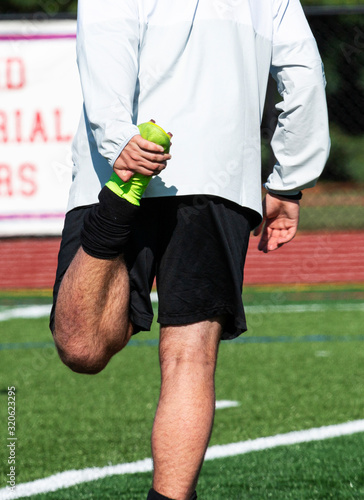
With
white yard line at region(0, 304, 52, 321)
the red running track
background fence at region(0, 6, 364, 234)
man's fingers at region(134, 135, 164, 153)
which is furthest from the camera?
background fence at region(0, 6, 364, 234)

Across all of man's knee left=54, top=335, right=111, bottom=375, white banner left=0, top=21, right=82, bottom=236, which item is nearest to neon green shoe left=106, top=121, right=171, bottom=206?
man's knee left=54, top=335, right=111, bottom=375

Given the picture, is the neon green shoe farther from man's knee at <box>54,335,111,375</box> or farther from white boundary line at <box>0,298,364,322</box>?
white boundary line at <box>0,298,364,322</box>

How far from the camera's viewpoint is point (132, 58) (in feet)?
6.48

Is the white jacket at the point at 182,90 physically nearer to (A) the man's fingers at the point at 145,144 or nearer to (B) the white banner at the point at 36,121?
(A) the man's fingers at the point at 145,144

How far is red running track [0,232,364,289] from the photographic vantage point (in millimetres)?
10688

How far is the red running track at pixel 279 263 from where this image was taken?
1069cm

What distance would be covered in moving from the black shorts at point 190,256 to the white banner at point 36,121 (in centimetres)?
439

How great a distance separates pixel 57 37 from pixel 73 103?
20.8 inches

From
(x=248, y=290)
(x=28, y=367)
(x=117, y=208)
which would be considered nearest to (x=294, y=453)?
(x=117, y=208)

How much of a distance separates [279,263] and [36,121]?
5205 millimetres

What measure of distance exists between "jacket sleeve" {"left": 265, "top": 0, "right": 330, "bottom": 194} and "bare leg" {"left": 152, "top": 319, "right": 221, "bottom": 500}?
0.49m

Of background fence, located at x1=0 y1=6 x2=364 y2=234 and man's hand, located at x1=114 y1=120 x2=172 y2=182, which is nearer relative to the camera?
man's hand, located at x1=114 y1=120 x2=172 y2=182

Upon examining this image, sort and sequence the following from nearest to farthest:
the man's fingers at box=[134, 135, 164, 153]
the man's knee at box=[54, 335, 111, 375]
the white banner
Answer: the man's fingers at box=[134, 135, 164, 153], the man's knee at box=[54, 335, 111, 375], the white banner

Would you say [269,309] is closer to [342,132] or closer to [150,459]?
[150,459]
